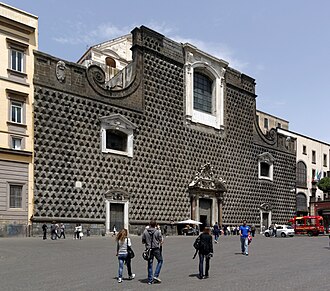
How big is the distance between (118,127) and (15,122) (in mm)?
8067

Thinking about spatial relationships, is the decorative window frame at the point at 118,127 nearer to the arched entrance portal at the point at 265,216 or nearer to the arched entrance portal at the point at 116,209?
the arched entrance portal at the point at 116,209

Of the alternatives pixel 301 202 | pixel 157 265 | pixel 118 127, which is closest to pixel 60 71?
pixel 118 127

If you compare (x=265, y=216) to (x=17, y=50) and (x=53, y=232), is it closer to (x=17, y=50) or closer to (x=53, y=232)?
(x=53, y=232)

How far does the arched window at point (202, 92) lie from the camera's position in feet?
140

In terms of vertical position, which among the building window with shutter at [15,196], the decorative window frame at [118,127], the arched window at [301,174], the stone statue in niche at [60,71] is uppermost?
the stone statue in niche at [60,71]

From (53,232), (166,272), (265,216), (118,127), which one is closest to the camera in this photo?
→ (166,272)

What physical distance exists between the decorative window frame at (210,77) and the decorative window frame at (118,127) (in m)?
7.02

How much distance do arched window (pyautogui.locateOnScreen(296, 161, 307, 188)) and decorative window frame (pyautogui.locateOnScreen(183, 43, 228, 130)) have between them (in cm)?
2085

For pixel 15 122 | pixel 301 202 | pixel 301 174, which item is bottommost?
pixel 301 202

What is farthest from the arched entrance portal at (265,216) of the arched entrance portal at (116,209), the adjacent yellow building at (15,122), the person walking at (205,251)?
the person walking at (205,251)

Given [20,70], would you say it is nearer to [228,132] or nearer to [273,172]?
[228,132]

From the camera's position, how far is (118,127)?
34.6 m

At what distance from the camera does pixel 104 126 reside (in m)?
33.8

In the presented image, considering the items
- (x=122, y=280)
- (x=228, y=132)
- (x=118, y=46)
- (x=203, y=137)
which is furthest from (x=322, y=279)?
(x=118, y=46)
